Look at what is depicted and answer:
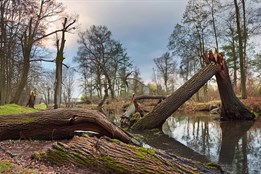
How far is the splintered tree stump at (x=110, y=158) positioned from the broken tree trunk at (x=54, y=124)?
939 millimetres

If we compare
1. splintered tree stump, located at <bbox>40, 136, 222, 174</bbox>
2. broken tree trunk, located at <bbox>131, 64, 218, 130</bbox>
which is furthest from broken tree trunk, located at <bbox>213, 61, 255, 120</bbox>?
splintered tree stump, located at <bbox>40, 136, 222, 174</bbox>

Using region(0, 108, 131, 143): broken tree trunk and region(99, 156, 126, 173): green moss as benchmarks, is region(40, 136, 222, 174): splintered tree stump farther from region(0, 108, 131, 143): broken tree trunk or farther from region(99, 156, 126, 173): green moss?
region(0, 108, 131, 143): broken tree trunk

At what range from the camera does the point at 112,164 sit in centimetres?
454

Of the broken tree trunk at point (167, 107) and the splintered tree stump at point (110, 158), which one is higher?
the broken tree trunk at point (167, 107)

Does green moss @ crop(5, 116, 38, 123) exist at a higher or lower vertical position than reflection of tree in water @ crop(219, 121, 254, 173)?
higher

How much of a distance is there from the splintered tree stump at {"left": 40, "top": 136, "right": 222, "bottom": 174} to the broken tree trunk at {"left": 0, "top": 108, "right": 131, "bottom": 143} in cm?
94

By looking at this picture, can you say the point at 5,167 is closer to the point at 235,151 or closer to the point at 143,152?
the point at 143,152

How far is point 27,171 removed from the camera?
3.77 m

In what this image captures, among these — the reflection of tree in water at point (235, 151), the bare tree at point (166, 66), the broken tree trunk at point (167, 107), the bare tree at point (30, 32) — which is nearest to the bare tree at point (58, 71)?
the bare tree at point (30, 32)

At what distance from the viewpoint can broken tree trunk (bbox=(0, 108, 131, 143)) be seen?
5.81 meters

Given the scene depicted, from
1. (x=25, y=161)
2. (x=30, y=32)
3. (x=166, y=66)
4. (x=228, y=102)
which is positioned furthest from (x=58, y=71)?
(x=166, y=66)

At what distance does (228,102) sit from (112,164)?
34.1 ft

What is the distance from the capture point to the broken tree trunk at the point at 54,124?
5.81 metres

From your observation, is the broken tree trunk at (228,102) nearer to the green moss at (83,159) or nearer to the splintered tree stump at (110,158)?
the splintered tree stump at (110,158)
